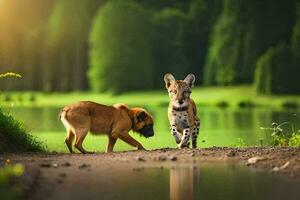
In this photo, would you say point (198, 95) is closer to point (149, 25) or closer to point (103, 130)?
point (149, 25)

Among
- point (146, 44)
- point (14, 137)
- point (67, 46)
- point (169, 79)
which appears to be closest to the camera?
point (14, 137)

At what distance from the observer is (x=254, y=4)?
8362 centimetres

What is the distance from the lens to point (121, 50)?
8400 centimetres

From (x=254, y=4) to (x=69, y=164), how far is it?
241 feet

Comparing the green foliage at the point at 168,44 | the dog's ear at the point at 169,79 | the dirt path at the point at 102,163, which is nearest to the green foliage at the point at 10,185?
the dirt path at the point at 102,163

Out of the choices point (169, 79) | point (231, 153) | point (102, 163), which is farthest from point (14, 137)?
point (231, 153)

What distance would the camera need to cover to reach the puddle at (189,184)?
9.80 m

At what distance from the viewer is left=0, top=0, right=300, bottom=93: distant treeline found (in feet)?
246

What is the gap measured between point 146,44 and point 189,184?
75.7 meters

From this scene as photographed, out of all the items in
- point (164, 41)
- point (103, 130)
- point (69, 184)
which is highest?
point (164, 41)

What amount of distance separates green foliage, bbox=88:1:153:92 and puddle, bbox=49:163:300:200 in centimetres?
6971

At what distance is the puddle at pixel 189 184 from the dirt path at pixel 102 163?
0.21ft

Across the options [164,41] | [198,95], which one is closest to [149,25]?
[164,41]

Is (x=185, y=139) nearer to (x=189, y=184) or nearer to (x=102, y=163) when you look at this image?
(x=102, y=163)
